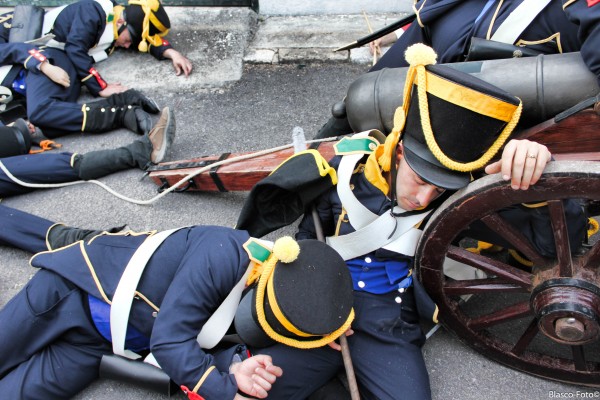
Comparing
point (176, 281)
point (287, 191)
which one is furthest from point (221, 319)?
point (287, 191)

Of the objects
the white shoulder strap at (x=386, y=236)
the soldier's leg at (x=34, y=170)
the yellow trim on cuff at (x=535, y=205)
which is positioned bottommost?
the soldier's leg at (x=34, y=170)

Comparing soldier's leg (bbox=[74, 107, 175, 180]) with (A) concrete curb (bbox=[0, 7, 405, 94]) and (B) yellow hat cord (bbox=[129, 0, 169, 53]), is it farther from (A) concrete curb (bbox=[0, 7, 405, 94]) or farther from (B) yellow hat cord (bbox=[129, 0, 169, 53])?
(B) yellow hat cord (bbox=[129, 0, 169, 53])

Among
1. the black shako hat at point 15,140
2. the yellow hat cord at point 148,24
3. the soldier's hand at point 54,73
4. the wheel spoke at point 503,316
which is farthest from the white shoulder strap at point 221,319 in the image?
the yellow hat cord at point 148,24

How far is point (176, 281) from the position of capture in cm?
173

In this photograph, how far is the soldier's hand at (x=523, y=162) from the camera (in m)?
1.42

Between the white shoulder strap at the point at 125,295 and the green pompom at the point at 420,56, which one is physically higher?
the green pompom at the point at 420,56

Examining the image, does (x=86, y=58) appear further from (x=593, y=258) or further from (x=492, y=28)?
(x=593, y=258)

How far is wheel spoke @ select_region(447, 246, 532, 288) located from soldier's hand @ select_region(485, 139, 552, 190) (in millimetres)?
387

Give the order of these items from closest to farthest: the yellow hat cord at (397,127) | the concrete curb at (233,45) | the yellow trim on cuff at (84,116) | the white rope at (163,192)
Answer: the yellow hat cord at (397,127) < the white rope at (163,192) < the yellow trim on cuff at (84,116) < the concrete curb at (233,45)

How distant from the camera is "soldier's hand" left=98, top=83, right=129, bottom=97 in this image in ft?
10.3

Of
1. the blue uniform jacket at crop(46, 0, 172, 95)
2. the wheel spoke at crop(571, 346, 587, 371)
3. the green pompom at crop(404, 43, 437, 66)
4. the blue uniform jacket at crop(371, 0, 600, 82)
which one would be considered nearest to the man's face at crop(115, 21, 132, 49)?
the blue uniform jacket at crop(46, 0, 172, 95)

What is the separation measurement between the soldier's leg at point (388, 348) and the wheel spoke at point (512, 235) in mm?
397

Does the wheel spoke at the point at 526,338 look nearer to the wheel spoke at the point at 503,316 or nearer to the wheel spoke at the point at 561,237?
the wheel spoke at the point at 503,316

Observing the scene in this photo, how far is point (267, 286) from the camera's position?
64.6 inches
